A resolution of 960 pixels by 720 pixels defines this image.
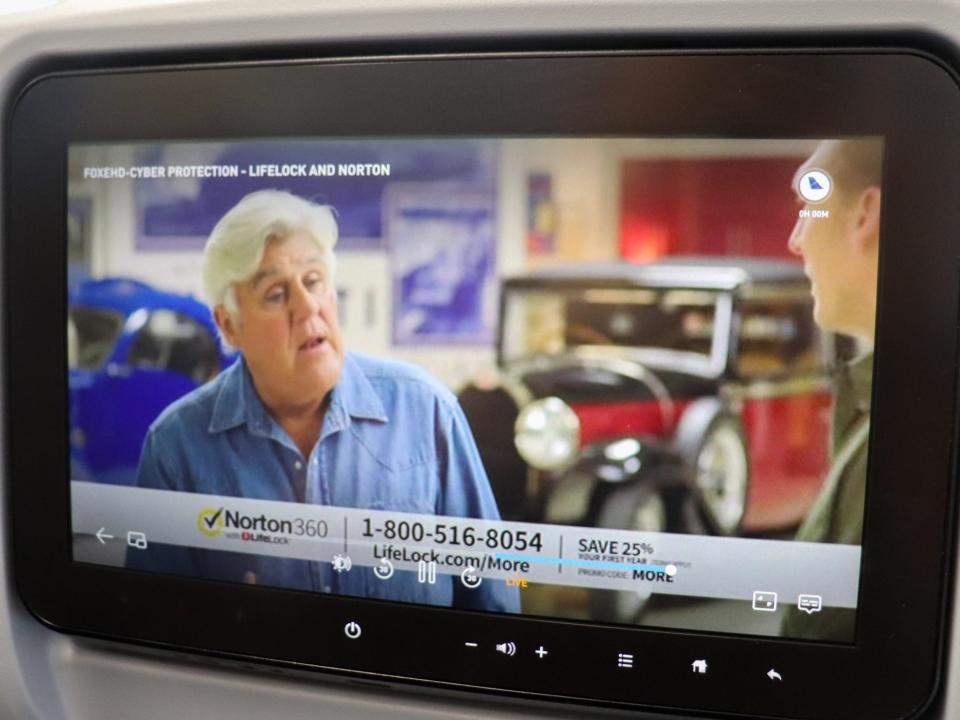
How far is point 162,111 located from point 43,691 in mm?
649

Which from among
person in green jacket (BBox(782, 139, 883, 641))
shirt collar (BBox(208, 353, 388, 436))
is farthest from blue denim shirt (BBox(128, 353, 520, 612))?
person in green jacket (BBox(782, 139, 883, 641))

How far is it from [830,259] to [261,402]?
0.55m

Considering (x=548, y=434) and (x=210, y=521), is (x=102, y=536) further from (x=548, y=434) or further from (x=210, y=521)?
(x=548, y=434)

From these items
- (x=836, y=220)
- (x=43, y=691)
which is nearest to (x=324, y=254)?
(x=836, y=220)

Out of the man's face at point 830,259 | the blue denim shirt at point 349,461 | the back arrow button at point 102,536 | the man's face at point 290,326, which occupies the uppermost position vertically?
the man's face at point 830,259

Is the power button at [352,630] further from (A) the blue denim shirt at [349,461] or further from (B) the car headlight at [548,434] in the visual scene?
(B) the car headlight at [548,434]

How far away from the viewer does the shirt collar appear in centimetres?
82


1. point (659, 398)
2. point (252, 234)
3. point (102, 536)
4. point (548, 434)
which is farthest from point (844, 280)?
point (102, 536)

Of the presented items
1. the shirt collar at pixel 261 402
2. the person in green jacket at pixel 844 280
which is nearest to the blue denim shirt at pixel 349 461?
the shirt collar at pixel 261 402

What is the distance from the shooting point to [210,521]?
86 cm

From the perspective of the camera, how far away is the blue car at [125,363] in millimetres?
854

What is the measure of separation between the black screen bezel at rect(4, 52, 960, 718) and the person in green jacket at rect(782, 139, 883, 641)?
12 mm

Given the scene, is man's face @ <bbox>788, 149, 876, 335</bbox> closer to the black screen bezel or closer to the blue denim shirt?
the black screen bezel

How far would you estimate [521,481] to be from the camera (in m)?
0.79
